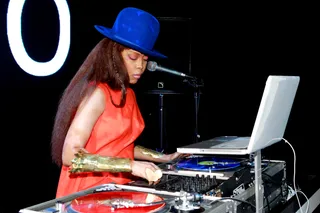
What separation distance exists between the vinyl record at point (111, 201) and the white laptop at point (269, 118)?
28 cm

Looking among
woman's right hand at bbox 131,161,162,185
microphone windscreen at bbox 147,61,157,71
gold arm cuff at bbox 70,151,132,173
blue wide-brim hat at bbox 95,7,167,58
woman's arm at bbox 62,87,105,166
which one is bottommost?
woman's right hand at bbox 131,161,162,185

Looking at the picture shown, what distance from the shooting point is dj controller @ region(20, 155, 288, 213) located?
119 cm

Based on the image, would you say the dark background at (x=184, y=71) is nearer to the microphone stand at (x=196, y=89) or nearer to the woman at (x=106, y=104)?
the microphone stand at (x=196, y=89)

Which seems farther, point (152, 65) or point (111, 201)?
point (152, 65)

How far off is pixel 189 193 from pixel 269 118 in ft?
1.19

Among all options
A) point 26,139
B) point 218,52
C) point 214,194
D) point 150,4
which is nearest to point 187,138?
point 218,52

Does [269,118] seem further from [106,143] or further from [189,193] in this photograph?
[106,143]

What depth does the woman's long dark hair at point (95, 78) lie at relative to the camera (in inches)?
69.4

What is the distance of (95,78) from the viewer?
1.79m

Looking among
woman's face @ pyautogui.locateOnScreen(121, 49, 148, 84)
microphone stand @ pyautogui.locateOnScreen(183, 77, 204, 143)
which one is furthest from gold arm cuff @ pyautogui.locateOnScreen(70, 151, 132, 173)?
microphone stand @ pyautogui.locateOnScreen(183, 77, 204, 143)

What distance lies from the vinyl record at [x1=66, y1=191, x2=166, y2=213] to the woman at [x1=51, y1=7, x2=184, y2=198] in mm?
353

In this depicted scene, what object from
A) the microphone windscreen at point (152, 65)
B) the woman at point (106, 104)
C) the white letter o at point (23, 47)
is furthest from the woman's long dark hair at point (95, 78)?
the white letter o at point (23, 47)

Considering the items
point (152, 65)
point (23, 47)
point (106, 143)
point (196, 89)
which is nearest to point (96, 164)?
point (106, 143)

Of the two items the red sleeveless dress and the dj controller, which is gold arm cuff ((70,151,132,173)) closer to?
the dj controller
